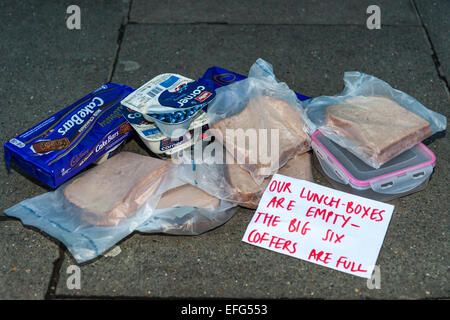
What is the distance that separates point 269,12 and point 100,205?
74.4 inches

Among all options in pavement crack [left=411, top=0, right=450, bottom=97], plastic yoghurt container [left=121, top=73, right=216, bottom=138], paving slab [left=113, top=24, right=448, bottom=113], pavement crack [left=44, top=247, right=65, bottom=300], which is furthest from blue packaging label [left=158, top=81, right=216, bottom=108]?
pavement crack [left=411, top=0, right=450, bottom=97]

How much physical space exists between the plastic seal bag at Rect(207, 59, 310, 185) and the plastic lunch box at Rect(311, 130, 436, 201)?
0.50 ft

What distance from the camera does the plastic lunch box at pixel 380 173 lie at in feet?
6.35

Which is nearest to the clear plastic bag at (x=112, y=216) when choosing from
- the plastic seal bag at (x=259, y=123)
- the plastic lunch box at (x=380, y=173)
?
the plastic seal bag at (x=259, y=123)

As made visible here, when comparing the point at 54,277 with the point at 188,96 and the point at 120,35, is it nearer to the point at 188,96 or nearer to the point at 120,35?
the point at 188,96

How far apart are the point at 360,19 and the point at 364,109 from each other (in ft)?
3.93

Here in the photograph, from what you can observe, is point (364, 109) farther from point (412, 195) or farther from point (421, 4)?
point (421, 4)

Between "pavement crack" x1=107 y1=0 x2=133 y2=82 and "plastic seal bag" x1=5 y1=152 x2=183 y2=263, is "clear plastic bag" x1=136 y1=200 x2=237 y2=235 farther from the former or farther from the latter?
"pavement crack" x1=107 y1=0 x2=133 y2=82

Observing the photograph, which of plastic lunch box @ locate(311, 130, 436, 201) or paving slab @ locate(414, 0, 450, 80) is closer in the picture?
plastic lunch box @ locate(311, 130, 436, 201)

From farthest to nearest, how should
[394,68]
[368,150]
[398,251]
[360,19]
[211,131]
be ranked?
[360,19], [394,68], [211,131], [368,150], [398,251]

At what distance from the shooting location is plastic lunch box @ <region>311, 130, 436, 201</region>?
6.35ft

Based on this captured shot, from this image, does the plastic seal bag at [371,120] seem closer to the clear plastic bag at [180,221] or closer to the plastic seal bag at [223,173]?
the plastic seal bag at [223,173]

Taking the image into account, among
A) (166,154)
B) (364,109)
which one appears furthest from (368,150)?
(166,154)

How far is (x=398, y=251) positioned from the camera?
1.82 meters
